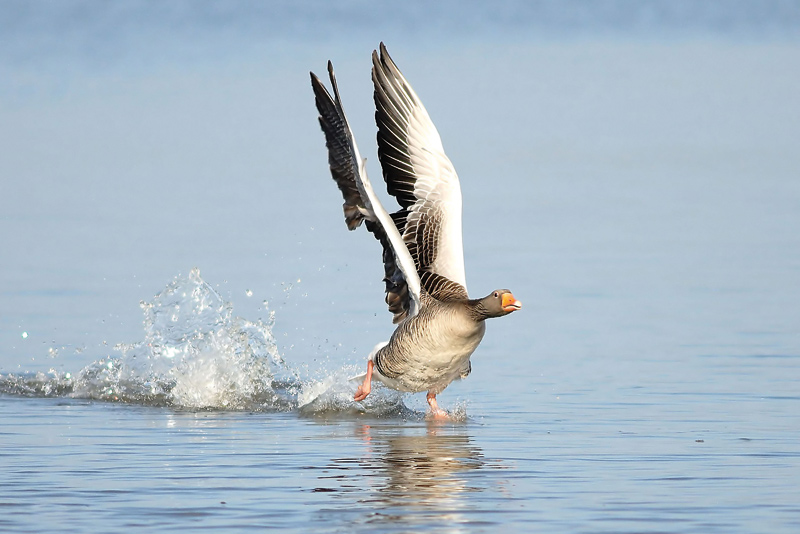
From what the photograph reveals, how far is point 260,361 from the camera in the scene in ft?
44.6

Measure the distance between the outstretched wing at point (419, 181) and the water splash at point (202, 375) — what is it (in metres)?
1.33

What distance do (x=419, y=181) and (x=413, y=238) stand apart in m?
0.56

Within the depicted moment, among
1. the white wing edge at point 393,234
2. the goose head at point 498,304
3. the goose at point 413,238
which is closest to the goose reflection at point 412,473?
the goose at point 413,238

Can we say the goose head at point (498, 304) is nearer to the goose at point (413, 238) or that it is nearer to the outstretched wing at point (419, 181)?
the goose at point (413, 238)

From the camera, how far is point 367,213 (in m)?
11.8

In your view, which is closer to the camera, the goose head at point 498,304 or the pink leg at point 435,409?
the goose head at point 498,304

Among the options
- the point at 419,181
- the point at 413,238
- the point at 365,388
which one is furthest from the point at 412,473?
the point at 419,181

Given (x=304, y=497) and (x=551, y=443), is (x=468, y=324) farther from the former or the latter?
(x=304, y=497)

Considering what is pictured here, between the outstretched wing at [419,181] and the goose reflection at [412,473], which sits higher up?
the outstretched wing at [419,181]

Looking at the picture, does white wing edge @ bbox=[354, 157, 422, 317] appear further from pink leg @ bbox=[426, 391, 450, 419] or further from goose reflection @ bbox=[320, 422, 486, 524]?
goose reflection @ bbox=[320, 422, 486, 524]

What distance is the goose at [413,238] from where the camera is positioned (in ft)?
37.6

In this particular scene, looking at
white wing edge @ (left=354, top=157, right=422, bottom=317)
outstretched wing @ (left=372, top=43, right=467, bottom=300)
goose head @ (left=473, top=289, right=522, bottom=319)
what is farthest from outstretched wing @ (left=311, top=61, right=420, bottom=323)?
goose head @ (left=473, top=289, right=522, bottom=319)

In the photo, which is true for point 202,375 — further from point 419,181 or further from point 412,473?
point 412,473

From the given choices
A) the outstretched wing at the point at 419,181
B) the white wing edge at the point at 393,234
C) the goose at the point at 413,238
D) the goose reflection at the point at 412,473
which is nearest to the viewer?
the goose reflection at the point at 412,473
